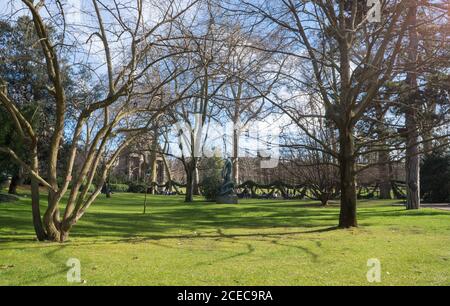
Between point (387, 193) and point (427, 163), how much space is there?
213 inches

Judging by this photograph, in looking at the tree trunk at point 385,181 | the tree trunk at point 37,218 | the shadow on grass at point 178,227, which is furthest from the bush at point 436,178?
the tree trunk at point 37,218

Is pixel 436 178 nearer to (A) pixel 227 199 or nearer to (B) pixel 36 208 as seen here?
(A) pixel 227 199

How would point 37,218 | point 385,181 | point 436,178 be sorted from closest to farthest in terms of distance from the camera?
point 37,218 → point 436,178 → point 385,181

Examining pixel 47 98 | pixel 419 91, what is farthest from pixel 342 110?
pixel 47 98

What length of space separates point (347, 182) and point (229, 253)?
6.05 m

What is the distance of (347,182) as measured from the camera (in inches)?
541

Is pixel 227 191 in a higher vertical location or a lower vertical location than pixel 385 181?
lower

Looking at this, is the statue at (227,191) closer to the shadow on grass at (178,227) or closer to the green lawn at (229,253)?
the shadow on grass at (178,227)

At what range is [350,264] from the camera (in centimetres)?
783

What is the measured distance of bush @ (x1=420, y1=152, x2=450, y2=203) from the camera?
31.0 metres

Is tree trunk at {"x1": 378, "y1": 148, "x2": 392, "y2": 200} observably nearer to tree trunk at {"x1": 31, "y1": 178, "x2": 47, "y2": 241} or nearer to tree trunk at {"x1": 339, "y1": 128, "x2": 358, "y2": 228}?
tree trunk at {"x1": 339, "y1": 128, "x2": 358, "y2": 228}

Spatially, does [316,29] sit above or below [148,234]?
above

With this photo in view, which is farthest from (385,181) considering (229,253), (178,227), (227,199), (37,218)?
(37,218)
